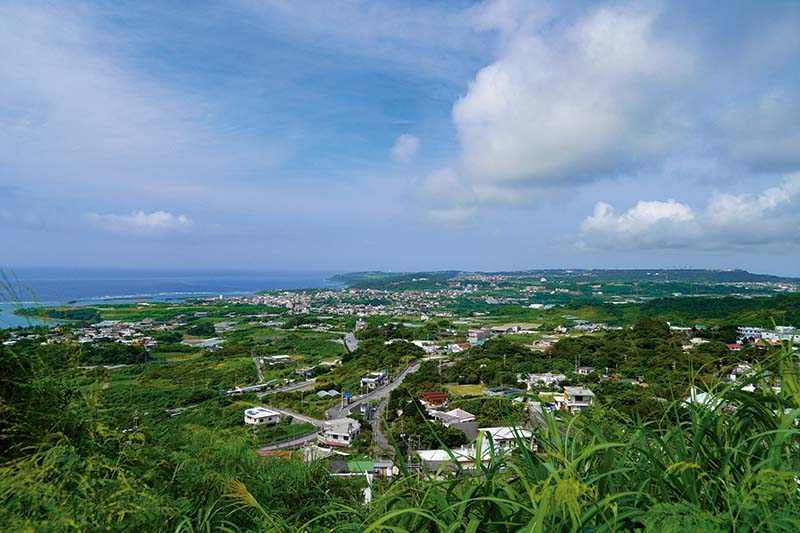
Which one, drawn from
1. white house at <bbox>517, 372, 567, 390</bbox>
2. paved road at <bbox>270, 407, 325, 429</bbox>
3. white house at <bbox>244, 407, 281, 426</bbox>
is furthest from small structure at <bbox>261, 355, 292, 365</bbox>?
white house at <bbox>517, 372, 567, 390</bbox>

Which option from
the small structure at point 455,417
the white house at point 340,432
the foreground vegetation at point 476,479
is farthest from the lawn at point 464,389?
the foreground vegetation at point 476,479

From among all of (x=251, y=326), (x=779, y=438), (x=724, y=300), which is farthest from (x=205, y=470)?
(x=251, y=326)

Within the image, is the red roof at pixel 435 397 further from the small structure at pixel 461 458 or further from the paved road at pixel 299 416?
the small structure at pixel 461 458

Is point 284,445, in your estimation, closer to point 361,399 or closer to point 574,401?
point 574,401

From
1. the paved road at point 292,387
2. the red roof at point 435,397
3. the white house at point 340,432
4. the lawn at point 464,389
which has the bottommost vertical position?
the paved road at point 292,387

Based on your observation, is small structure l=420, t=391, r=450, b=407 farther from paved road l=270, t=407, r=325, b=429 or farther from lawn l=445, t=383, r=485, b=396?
paved road l=270, t=407, r=325, b=429

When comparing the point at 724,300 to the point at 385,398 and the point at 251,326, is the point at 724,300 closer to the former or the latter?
the point at 385,398

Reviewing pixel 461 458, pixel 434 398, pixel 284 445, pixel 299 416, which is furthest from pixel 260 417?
pixel 461 458
